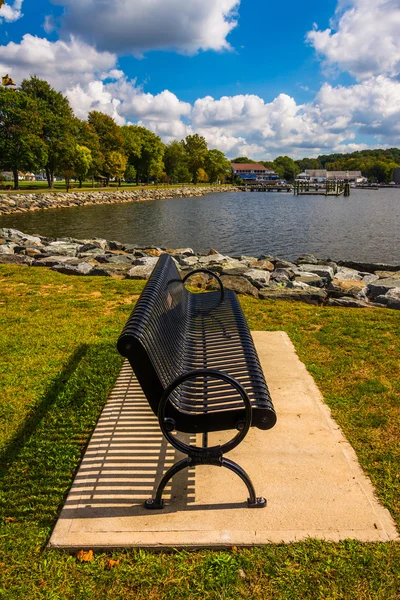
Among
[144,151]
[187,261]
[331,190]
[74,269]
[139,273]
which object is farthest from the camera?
[331,190]

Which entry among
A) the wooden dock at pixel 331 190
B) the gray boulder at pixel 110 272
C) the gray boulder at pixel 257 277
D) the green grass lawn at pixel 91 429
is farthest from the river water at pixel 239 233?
the wooden dock at pixel 331 190

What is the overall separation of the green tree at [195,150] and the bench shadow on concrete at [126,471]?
11416 cm

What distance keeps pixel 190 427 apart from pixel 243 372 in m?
0.70

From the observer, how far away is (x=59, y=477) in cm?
308

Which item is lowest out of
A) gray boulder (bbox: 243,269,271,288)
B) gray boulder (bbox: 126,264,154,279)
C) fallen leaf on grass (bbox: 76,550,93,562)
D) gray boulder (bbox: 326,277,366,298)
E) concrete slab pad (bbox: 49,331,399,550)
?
fallen leaf on grass (bbox: 76,550,93,562)

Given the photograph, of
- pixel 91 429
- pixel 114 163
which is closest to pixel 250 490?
pixel 91 429

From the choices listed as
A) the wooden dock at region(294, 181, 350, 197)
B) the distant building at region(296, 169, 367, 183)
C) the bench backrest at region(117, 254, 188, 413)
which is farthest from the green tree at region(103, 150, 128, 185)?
the distant building at region(296, 169, 367, 183)

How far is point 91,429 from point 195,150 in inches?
4575

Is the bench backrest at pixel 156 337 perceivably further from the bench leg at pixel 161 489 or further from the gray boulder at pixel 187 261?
the gray boulder at pixel 187 261

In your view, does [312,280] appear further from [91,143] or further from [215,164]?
[215,164]

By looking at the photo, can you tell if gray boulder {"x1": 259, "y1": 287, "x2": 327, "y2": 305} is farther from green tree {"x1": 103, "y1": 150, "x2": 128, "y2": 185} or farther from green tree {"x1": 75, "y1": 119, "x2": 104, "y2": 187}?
green tree {"x1": 103, "y1": 150, "x2": 128, "y2": 185}

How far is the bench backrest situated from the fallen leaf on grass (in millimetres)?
871

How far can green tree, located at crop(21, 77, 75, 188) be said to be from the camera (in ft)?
169

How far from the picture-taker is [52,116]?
5138cm
